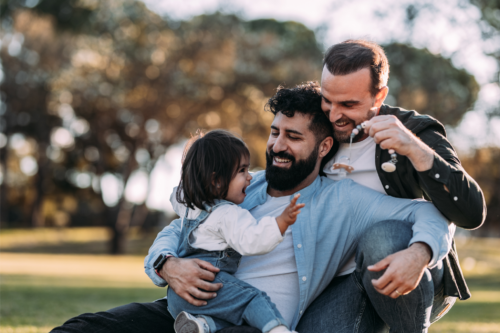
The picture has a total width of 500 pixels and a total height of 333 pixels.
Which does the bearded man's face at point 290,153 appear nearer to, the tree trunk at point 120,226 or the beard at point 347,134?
the beard at point 347,134

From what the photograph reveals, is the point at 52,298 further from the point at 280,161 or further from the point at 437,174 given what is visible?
the point at 437,174

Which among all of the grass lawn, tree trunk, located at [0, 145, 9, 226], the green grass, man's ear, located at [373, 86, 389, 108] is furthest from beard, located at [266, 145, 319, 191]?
tree trunk, located at [0, 145, 9, 226]

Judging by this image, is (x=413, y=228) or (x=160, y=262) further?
(x=160, y=262)

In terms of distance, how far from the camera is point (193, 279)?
3029 millimetres

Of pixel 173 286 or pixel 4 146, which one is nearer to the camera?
pixel 173 286

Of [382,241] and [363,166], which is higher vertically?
[363,166]

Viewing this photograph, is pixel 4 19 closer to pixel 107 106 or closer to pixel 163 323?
pixel 107 106

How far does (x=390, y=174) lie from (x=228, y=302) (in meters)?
1.22

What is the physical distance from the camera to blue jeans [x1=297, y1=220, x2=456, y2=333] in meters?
2.88

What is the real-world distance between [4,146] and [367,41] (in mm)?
30687

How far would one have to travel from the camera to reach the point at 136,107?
2281 centimetres

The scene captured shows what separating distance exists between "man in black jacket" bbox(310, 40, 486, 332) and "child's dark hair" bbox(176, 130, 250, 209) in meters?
0.73

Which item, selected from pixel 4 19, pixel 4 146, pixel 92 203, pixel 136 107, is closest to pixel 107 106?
pixel 136 107

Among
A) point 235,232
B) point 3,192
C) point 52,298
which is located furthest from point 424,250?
point 3,192
